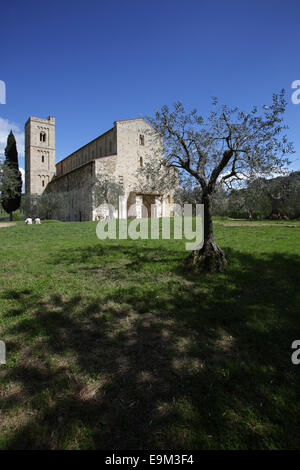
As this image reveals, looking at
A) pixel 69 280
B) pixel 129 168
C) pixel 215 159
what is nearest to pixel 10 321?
pixel 69 280

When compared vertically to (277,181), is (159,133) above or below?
above

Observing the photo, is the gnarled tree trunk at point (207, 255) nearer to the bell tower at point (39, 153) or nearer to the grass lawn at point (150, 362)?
the grass lawn at point (150, 362)

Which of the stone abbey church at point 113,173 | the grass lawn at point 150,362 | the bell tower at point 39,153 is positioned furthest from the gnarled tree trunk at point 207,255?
the bell tower at point 39,153

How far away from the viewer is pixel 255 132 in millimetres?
6887

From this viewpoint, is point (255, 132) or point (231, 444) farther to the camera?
point (255, 132)

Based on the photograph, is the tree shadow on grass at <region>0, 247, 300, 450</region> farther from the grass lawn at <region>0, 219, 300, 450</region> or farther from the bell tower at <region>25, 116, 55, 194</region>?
the bell tower at <region>25, 116, 55, 194</region>

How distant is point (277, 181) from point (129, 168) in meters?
31.0

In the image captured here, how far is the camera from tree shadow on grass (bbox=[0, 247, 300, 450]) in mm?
2029

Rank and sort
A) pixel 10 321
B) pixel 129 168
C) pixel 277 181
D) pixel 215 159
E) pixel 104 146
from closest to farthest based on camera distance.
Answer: pixel 10 321 → pixel 277 181 → pixel 215 159 → pixel 129 168 → pixel 104 146

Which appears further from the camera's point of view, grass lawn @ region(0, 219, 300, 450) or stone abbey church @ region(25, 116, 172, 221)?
stone abbey church @ region(25, 116, 172, 221)

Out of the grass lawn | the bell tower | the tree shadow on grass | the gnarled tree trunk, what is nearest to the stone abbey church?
the bell tower

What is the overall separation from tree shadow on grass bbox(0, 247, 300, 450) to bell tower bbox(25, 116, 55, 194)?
179 ft
